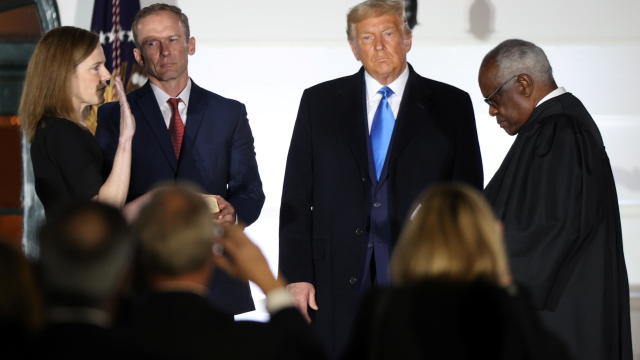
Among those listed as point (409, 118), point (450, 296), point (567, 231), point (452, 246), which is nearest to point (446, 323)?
point (450, 296)

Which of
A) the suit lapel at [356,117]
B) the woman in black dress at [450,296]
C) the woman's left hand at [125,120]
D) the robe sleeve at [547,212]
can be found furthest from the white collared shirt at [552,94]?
the woman in black dress at [450,296]

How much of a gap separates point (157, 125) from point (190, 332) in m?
2.30

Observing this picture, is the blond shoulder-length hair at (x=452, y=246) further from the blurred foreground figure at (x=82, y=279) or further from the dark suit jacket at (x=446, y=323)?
the blurred foreground figure at (x=82, y=279)

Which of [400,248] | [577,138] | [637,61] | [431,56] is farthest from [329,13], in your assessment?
[400,248]

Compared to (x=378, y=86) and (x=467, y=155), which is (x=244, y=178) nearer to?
(x=378, y=86)

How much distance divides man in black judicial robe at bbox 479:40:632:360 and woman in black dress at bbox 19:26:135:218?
1429mm

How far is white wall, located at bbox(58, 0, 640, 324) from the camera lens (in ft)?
20.0

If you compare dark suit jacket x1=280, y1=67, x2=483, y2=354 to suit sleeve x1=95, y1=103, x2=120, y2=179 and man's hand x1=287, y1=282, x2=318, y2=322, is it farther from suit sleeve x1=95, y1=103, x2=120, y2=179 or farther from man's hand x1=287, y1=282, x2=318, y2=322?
suit sleeve x1=95, y1=103, x2=120, y2=179

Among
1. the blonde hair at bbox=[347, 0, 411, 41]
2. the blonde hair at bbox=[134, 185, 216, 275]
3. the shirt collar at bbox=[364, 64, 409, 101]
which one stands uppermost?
the blonde hair at bbox=[347, 0, 411, 41]

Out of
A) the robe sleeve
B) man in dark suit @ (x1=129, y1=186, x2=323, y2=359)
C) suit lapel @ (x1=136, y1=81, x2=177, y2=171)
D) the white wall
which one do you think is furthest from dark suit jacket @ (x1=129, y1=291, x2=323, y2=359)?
the white wall

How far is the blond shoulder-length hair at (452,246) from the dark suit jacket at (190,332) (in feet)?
1.18

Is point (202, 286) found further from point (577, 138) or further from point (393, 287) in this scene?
point (577, 138)

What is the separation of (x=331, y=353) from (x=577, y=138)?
4.04 ft

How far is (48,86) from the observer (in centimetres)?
405
